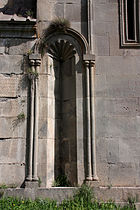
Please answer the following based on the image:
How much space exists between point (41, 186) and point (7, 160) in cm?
109

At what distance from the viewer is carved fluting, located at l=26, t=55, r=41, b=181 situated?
661cm

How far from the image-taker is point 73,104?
23.6 feet

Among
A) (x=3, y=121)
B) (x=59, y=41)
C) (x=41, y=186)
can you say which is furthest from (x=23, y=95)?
(x=41, y=186)

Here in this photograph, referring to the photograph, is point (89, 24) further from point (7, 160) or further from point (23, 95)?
point (7, 160)

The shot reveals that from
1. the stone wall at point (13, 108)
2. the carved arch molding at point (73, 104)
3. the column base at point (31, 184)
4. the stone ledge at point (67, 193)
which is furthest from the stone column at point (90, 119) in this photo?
the stone wall at point (13, 108)

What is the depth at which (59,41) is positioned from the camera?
7422 mm

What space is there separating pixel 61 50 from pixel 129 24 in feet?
7.10

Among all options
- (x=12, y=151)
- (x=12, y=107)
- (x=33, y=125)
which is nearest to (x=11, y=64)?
(x=12, y=107)

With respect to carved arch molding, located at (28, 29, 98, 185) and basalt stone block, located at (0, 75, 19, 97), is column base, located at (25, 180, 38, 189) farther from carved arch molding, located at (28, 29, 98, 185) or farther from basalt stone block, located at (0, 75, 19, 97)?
basalt stone block, located at (0, 75, 19, 97)

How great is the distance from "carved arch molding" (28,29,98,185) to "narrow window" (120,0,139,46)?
1.18 meters

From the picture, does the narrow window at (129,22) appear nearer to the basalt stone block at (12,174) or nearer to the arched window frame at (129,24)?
the arched window frame at (129,24)

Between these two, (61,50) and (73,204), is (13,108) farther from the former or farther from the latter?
(73,204)

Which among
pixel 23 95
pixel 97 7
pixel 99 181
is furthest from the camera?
pixel 97 7

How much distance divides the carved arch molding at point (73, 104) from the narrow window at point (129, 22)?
118 cm
